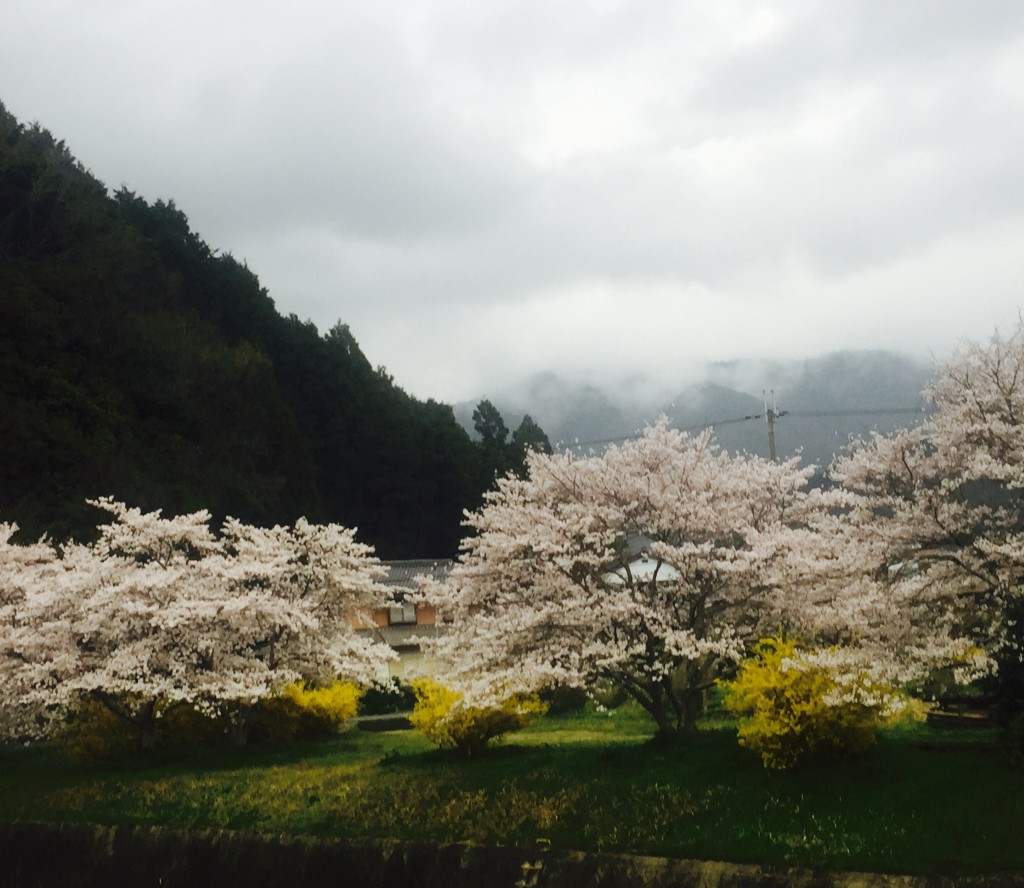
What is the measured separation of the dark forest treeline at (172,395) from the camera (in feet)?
129

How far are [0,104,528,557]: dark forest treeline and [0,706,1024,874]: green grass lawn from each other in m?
17.9

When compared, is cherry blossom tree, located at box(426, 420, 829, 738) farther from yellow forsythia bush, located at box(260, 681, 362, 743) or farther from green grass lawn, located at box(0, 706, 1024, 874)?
yellow forsythia bush, located at box(260, 681, 362, 743)

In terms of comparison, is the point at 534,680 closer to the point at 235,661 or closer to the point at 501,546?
the point at 501,546

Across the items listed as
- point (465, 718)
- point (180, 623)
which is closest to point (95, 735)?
point (180, 623)

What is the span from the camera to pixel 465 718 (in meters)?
20.7

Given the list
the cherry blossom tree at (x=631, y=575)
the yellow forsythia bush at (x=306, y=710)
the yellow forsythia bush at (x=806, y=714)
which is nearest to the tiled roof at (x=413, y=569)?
the yellow forsythia bush at (x=306, y=710)

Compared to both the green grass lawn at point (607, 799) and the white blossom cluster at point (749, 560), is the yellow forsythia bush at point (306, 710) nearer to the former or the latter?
the green grass lawn at point (607, 799)

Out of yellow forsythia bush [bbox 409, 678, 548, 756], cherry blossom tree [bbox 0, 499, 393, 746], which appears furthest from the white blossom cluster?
cherry blossom tree [bbox 0, 499, 393, 746]

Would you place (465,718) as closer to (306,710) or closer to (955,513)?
(306,710)

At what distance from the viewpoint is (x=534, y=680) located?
18297mm

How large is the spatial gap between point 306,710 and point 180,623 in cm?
595

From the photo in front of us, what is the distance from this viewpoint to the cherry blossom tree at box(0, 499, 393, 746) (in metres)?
21.1

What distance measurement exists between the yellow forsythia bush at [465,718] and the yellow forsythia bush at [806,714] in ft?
20.6

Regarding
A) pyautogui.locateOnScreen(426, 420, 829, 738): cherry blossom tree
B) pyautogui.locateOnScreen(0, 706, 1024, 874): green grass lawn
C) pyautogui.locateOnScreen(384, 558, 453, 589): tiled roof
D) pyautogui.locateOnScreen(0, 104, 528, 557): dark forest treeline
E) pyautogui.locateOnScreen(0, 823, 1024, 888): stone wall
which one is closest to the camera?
pyautogui.locateOnScreen(0, 823, 1024, 888): stone wall
